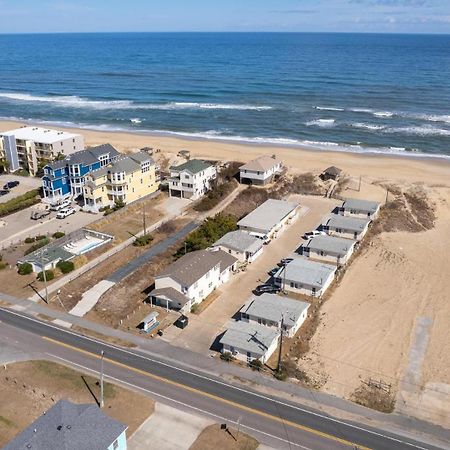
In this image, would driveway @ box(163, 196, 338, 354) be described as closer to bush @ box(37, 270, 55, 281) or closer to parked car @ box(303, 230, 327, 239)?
parked car @ box(303, 230, 327, 239)

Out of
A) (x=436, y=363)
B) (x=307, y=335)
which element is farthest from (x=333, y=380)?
(x=436, y=363)

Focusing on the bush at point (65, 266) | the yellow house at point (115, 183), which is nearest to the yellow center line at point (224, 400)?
the bush at point (65, 266)

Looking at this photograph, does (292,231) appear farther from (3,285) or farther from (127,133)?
(127,133)

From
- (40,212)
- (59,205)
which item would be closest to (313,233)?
(59,205)

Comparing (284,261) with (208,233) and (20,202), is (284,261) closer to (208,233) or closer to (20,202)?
(208,233)

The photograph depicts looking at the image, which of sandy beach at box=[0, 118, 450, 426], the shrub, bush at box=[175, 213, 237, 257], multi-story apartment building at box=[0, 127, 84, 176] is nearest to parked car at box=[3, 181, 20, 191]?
multi-story apartment building at box=[0, 127, 84, 176]

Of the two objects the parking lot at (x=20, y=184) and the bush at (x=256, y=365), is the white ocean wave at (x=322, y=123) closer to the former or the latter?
the parking lot at (x=20, y=184)
